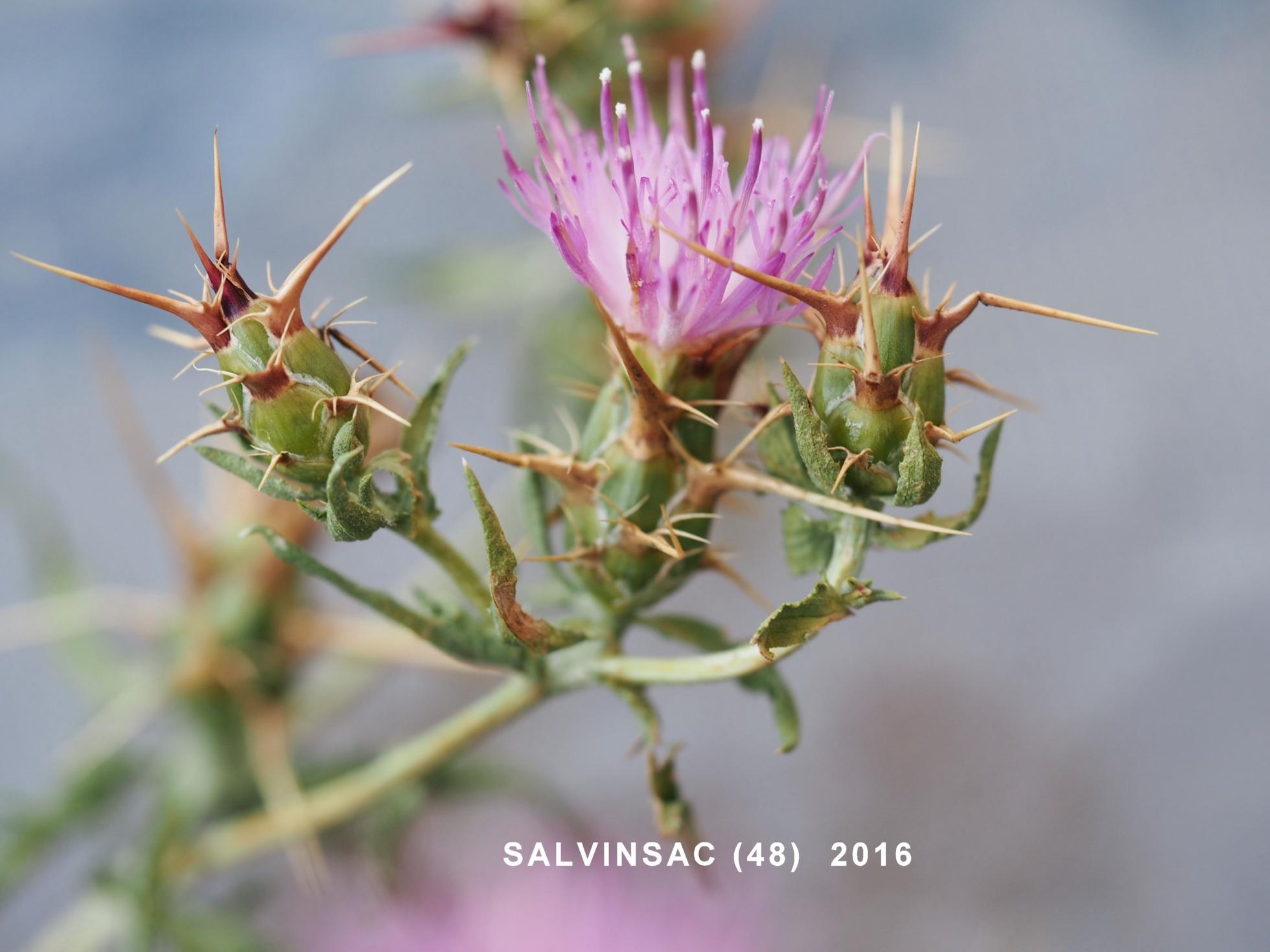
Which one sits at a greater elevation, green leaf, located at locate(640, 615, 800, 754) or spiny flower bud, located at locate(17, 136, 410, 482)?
spiny flower bud, located at locate(17, 136, 410, 482)

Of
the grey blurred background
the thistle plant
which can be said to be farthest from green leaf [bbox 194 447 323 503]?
the grey blurred background

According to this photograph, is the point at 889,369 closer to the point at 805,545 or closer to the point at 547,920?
the point at 805,545

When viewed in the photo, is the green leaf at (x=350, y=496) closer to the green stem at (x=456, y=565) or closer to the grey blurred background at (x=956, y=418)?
the green stem at (x=456, y=565)

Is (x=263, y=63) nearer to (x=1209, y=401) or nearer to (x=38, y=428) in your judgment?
(x=38, y=428)

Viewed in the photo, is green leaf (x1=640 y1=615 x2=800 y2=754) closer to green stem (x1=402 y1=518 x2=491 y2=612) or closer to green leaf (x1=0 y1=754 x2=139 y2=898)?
green stem (x1=402 y1=518 x2=491 y2=612)

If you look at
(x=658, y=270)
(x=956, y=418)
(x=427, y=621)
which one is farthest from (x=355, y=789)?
(x=956, y=418)

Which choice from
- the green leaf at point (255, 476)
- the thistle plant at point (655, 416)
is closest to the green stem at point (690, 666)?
the thistle plant at point (655, 416)

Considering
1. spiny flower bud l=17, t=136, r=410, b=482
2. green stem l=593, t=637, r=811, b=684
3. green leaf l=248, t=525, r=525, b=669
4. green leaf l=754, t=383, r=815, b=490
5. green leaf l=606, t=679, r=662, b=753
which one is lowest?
green leaf l=606, t=679, r=662, b=753
